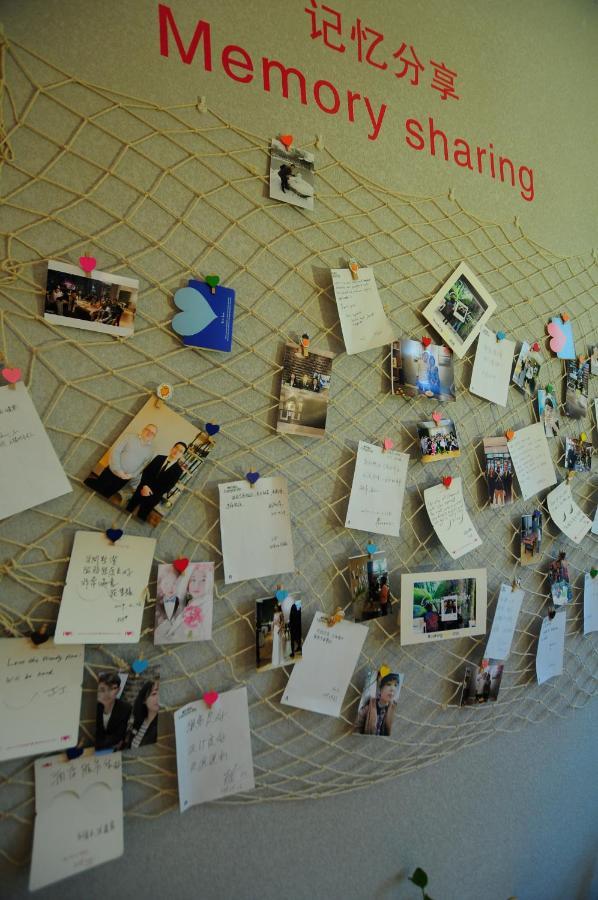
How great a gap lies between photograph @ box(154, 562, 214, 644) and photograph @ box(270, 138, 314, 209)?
22.6 inches

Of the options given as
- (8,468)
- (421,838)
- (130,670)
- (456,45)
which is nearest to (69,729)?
(130,670)

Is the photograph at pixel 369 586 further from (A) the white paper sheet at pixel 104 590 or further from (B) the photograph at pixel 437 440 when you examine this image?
(A) the white paper sheet at pixel 104 590

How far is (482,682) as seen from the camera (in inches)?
38.2

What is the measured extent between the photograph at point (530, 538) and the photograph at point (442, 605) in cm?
13

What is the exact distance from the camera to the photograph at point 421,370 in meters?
0.88

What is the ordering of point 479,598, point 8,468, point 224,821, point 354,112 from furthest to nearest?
point 479,598 → point 354,112 → point 224,821 → point 8,468

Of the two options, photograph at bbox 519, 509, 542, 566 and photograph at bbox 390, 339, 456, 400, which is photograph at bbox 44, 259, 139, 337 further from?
photograph at bbox 519, 509, 542, 566

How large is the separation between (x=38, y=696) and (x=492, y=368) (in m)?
0.92

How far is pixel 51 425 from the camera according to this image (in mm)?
634

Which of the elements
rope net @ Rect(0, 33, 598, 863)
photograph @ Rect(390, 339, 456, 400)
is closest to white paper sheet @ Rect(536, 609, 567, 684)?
rope net @ Rect(0, 33, 598, 863)

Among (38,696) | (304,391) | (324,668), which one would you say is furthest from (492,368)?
(38,696)

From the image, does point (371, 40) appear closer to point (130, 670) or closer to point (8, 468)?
point (8, 468)

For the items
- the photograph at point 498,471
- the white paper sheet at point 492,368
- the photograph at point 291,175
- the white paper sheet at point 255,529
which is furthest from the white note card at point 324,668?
the photograph at point 291,175

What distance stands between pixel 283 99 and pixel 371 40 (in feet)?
0.77
